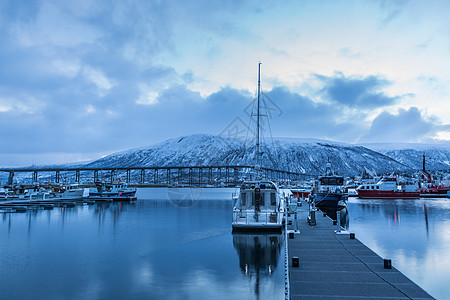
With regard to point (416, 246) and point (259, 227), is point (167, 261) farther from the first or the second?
point (416, 246)

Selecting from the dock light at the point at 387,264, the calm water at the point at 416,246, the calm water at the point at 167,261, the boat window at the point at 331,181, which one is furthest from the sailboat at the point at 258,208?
the boat window at the point at 331,181

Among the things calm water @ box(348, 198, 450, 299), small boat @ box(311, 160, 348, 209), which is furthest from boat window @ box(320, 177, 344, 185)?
calm water @ box(348, 198, 450, 299)

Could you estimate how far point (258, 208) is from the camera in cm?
3519

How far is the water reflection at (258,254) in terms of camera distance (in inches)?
837

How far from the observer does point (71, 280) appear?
20781 mm

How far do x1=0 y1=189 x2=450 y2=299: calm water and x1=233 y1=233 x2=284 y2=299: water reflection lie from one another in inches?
2.5

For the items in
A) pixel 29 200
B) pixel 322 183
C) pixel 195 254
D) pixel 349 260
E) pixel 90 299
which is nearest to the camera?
pixel 90 299

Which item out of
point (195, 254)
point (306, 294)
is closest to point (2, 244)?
point (195, 254)

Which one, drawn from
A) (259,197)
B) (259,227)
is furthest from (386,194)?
(259,227)

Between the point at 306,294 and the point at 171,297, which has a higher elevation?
the point at 306,294

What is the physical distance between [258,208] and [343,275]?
61.5ft

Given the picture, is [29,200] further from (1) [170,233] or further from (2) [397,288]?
(2) [397,288]

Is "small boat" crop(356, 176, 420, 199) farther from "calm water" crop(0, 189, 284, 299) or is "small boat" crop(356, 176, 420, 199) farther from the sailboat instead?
the sailboat

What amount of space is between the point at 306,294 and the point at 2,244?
31.9m
